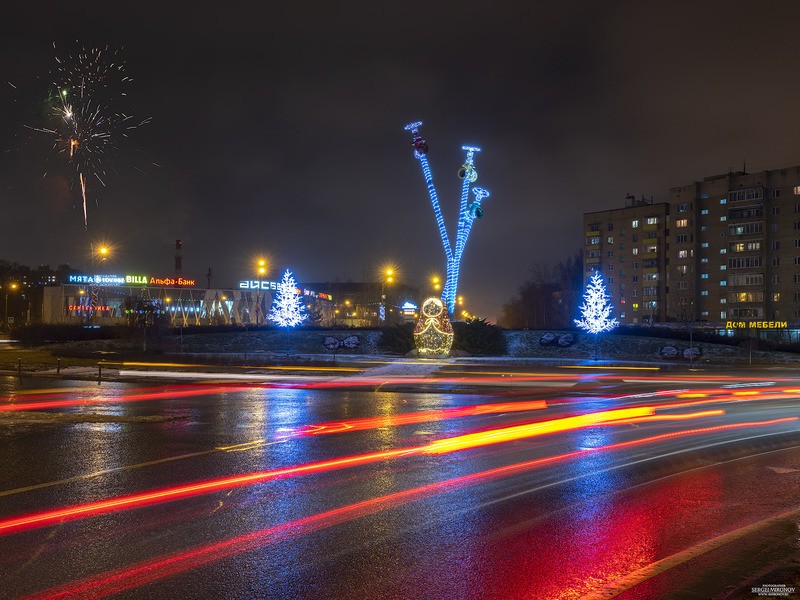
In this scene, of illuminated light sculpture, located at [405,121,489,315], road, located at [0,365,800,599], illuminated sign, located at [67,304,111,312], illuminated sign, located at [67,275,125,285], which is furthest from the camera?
illuminated sign, located at [67,275,125,285]

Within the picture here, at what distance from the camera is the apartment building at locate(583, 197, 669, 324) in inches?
3765

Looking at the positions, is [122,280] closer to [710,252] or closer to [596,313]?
[596,313]

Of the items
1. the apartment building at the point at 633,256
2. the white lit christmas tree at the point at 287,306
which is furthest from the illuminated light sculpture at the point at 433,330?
the apartment building at the point at 633,256

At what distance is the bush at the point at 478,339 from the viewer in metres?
47.8

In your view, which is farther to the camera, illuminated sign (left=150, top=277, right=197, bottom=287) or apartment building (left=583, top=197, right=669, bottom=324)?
apartment building (left=583, top=197, right=669, bottom=324)

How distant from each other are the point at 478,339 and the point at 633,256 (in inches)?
2270

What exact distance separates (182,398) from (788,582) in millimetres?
18697

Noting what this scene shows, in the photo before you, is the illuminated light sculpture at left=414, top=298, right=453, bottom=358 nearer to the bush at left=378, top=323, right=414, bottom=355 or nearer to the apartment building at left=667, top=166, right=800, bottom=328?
the bush at left=378, top=323, right=414, bottom=355

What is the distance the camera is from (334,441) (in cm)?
1298

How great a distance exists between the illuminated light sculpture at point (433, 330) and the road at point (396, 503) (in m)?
25.3

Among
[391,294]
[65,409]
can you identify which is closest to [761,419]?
[65,409]

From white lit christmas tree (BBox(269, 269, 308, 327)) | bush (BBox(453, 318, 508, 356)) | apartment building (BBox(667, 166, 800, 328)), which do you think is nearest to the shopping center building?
white lit christmas tree (BBox(269, 269, 308, 327))

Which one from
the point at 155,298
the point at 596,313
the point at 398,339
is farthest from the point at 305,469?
the point at 155,298

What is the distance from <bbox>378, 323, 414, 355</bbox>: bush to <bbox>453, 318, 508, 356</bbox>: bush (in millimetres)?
3062
